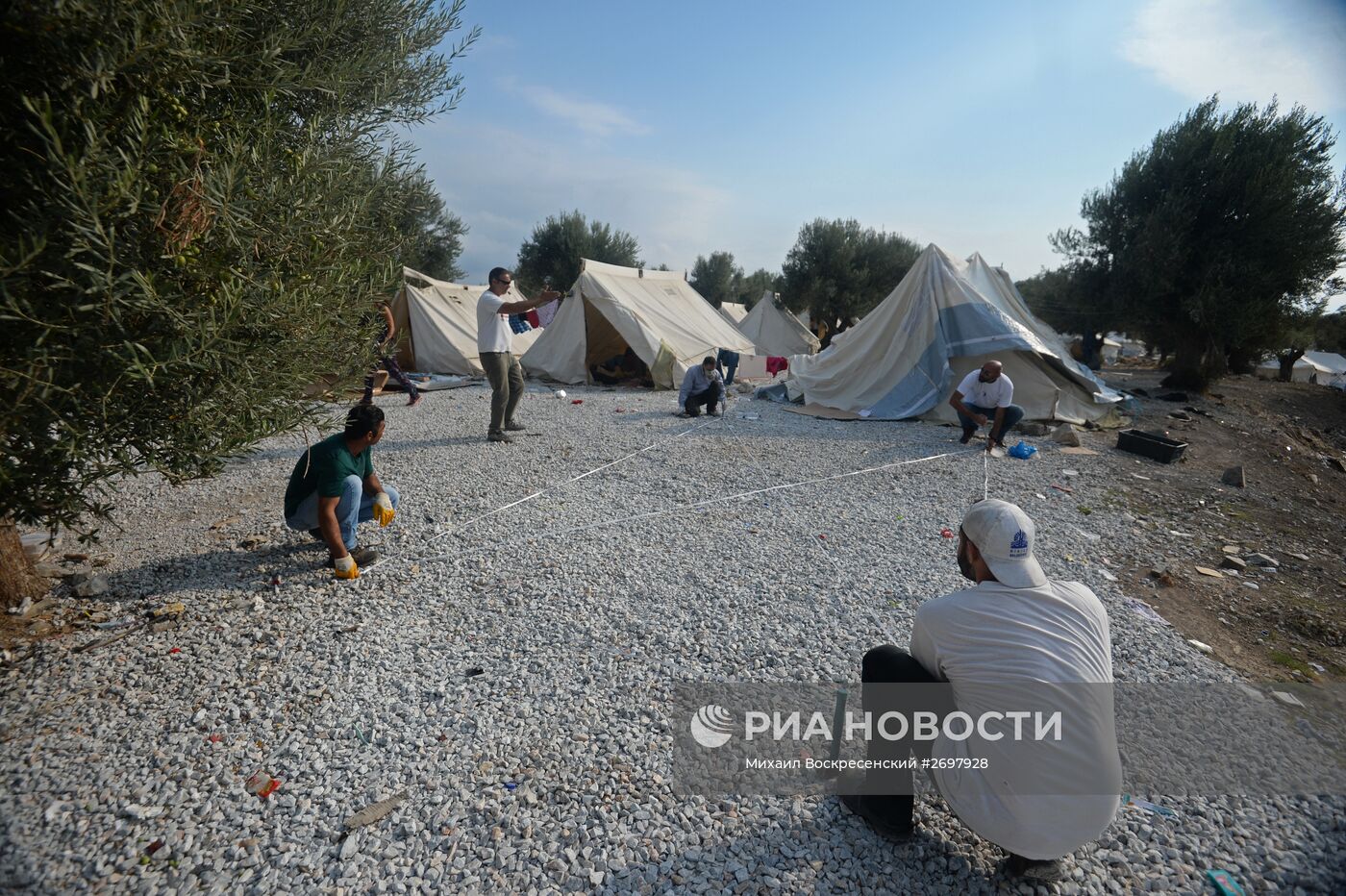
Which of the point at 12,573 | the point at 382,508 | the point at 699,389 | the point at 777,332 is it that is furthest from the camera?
the point at 777,332

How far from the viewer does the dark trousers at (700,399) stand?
10773 millimetres

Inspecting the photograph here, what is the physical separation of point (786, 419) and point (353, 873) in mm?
9706

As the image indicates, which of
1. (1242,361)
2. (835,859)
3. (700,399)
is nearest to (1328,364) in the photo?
(1242,361)

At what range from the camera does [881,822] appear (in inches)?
95.8

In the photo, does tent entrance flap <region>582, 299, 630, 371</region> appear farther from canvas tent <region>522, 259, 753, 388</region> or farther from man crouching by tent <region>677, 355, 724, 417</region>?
man crouching by tent <region>677, 355, 724, 417</region>

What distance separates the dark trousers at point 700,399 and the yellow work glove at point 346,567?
7092 millimetres

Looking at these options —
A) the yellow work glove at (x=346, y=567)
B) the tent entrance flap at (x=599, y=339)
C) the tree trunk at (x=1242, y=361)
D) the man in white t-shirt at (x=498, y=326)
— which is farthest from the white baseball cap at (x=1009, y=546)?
the tree trunk at (x=1242, y=361)

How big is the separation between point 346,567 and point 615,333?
428 inches

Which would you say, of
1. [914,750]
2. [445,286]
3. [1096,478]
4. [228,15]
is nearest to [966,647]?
[914,750]

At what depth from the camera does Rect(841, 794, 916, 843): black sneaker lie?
241 cm

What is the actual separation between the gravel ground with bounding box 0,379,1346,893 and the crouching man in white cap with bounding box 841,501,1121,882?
32cm

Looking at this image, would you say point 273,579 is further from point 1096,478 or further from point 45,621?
point 1096,478

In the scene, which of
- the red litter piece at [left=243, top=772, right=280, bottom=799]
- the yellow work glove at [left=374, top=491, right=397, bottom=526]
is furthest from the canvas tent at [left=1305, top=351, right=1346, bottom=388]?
the red litter piece at [left=243, top=772, right=280, bottom=799]

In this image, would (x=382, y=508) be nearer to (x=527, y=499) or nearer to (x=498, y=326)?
(x=527, y=499)
